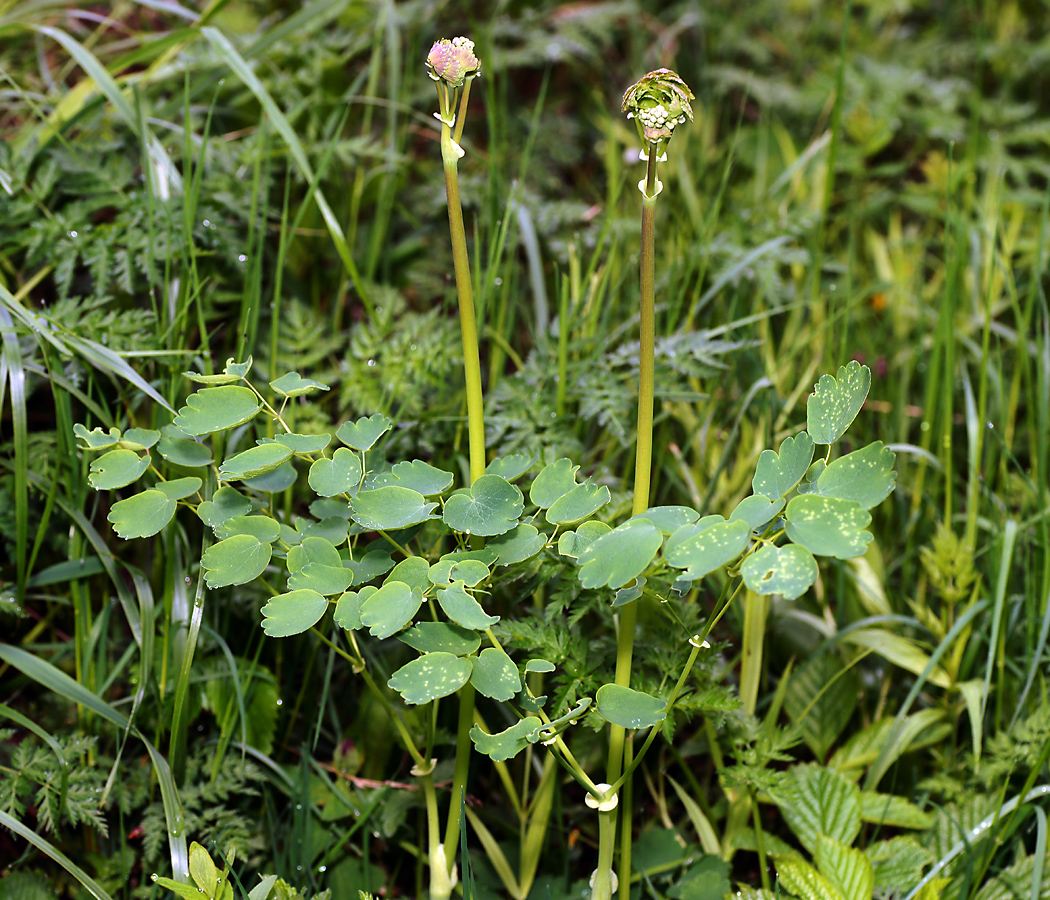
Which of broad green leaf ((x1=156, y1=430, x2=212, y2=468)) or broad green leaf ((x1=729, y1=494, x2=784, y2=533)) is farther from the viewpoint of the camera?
broad green leaf ((x1=156, y1=430, x2=212, y2=468))

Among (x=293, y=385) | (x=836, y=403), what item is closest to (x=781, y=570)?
(x=836, y=403)

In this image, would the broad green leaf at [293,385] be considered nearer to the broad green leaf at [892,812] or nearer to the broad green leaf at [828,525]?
the broad green leaf at [828,525]

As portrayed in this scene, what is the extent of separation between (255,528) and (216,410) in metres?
0.17

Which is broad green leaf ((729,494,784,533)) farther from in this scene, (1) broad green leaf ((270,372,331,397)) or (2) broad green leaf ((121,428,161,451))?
(2) broad green leaf ((121,428,161,451))

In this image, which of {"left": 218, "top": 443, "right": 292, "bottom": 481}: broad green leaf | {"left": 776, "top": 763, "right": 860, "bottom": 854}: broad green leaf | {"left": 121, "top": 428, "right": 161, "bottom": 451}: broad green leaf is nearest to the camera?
{"left": 218, "top": 443, "right": 292, "bottom": 481}: broad green leaf

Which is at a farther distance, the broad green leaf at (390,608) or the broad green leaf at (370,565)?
the broad green leaf at (370,565)

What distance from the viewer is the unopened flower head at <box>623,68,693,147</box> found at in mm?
867

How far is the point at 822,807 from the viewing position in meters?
1.34

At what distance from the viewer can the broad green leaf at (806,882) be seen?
1171mm

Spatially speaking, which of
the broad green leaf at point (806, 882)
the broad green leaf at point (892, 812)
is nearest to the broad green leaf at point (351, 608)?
the broad green leaf at point (806, 882)

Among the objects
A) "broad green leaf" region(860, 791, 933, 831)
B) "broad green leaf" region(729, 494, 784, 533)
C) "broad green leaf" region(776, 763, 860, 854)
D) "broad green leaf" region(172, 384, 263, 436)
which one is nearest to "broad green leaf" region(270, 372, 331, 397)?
"broad green leaf" region(172, 384, 263, 436)

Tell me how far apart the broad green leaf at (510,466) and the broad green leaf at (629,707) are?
A: 312 millimetres

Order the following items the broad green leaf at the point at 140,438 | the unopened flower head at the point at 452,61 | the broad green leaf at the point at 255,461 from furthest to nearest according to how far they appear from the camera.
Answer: the broad green leaf at the point at 140,438
the broad green leaf at the point at 255,461
the unopened flower head at the point at 452,61

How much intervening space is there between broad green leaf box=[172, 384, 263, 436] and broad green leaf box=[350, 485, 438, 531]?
7.6 inches
